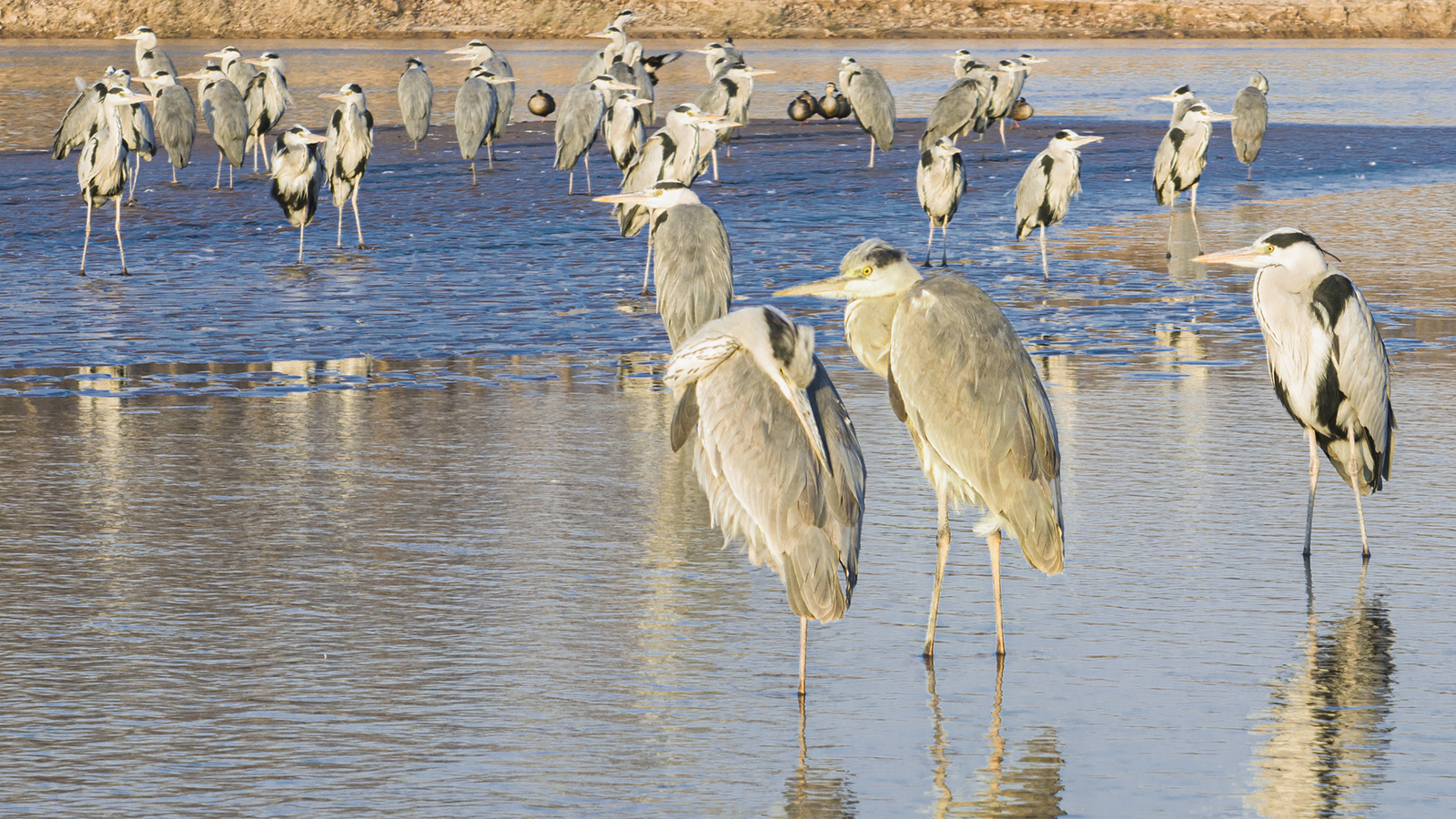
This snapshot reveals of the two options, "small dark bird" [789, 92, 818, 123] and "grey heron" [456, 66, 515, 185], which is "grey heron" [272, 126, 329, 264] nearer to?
"grey heron" [456, 66, 515, 185]

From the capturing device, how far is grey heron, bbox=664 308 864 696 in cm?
523

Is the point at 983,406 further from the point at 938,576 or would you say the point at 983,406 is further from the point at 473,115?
the point at 473,115

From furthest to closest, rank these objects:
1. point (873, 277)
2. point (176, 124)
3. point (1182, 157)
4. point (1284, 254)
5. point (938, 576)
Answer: point (176, 124), point (1182, 157), point (1284, 254), point (873, 277), point (938, 576)

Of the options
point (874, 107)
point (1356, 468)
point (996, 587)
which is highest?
point (874, 107)

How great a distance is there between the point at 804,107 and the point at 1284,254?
2435cm

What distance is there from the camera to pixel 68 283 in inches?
578

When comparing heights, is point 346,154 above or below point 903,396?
above

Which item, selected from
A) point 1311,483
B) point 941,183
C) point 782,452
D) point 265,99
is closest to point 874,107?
point 941,183

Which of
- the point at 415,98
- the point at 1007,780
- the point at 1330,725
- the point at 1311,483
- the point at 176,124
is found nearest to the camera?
the point at 1007,780

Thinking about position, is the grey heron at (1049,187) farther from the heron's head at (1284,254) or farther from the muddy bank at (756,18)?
the muddy bank at (756,18)

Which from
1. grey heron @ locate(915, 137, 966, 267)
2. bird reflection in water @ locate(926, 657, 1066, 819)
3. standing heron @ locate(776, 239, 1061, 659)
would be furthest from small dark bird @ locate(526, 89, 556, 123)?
bird reflection in water @ locate(926, 657, 1066, 819)

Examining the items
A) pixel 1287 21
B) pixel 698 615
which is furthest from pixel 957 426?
pixel 1287 21

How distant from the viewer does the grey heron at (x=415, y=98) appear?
24422 millimetres

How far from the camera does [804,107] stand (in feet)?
102
